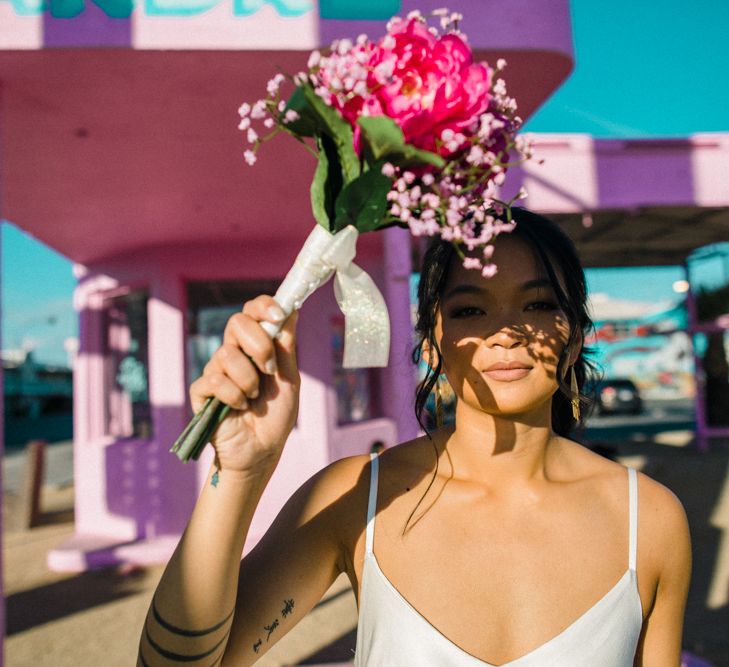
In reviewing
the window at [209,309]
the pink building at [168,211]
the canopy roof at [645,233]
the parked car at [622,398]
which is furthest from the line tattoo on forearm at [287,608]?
the parked car at [622,398]

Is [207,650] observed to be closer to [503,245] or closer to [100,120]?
[503,245]

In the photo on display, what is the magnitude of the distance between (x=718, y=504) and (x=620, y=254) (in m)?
4.95

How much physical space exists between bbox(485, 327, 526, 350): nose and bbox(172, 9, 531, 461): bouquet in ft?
0.87

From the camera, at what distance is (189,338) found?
6766 millimetres

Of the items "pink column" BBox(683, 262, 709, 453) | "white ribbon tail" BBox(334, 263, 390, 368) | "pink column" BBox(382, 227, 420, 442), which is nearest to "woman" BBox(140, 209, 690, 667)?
"white ribbon tail" BBox(334, 263, 390, 368)

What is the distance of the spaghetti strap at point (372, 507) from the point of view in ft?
4.07

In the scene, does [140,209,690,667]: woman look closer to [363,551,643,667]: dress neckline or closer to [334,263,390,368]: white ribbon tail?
[363,551,643,667]: dress neckline

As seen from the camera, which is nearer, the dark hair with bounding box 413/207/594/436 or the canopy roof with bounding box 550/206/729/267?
the dark hair with bounding box 413/207/594/436

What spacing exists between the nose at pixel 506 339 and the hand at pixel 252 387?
0.43 meters

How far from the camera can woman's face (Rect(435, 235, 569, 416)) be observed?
1165mm

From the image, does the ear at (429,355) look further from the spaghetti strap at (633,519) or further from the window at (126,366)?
the window at (126,366)

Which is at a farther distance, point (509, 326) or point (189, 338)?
point (189, 338)

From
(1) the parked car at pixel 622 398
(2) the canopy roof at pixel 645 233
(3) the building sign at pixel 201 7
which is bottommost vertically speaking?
(1) the parked car at pixel 622 398

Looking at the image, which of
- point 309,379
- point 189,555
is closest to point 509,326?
point 189,555
